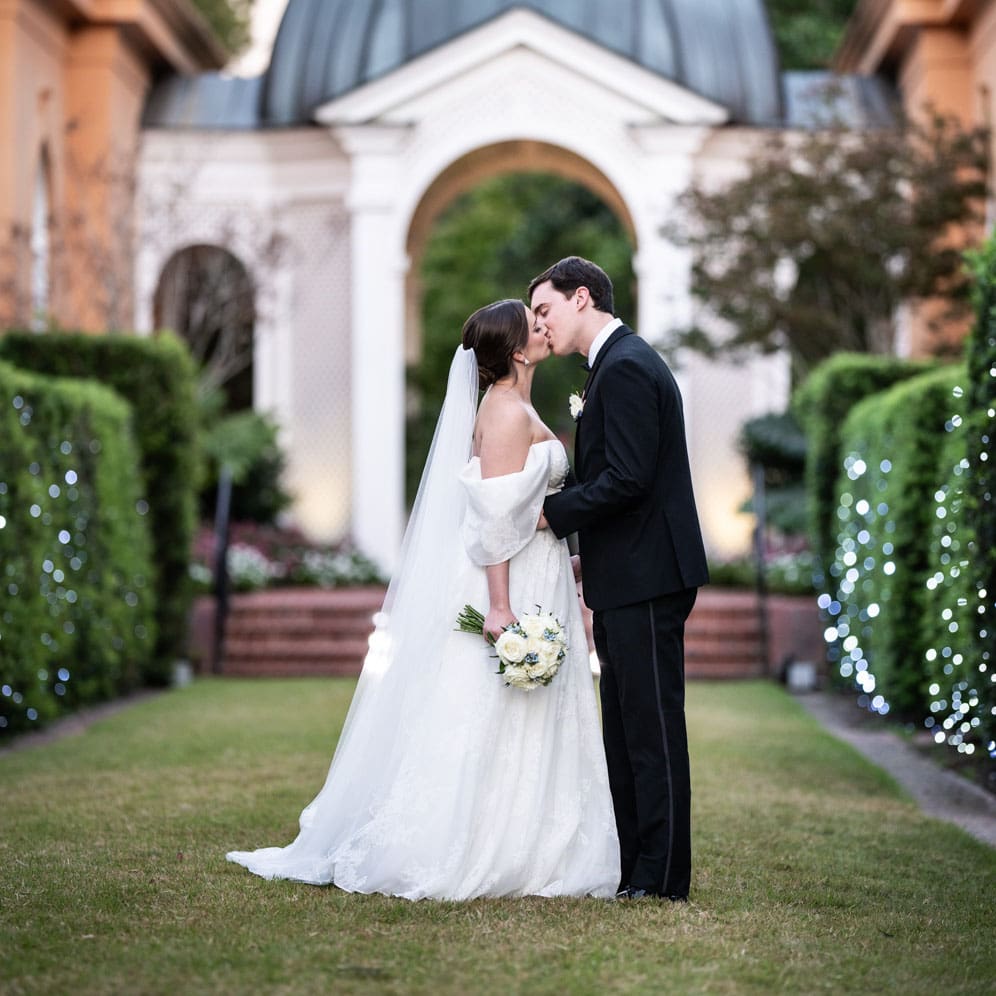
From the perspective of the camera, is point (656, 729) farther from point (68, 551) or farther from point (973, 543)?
point (68, 551)

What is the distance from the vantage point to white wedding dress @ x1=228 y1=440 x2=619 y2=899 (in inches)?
195

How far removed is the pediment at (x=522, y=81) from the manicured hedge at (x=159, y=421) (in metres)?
6.05

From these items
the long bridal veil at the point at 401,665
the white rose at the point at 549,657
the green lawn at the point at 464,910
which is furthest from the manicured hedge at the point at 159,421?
the white rose at the point at 549,657

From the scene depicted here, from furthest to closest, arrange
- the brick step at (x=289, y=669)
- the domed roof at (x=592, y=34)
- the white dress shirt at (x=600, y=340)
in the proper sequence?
the domed roof at (x=592, y=34), the brick step at (x=289, y=669), the white dress shirt at (x=600, y=340)

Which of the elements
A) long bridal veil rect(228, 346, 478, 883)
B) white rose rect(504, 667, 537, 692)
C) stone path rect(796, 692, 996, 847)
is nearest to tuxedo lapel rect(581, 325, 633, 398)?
long bridal veil rect(228, 346, 478, 883)

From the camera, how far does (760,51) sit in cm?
1894

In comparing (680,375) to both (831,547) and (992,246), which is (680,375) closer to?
(831,547)

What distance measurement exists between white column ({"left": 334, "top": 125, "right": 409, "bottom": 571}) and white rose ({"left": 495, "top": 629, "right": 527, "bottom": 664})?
1290 cm

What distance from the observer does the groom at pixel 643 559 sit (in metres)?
4.87

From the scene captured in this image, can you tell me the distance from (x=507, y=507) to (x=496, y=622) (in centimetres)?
38

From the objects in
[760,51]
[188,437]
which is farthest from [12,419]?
[760,51]

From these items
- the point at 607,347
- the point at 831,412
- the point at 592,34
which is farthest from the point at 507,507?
the point at 592,34

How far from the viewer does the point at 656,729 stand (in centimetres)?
491

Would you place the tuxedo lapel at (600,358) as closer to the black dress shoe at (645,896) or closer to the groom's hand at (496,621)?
the groom's hand at (496,621)
